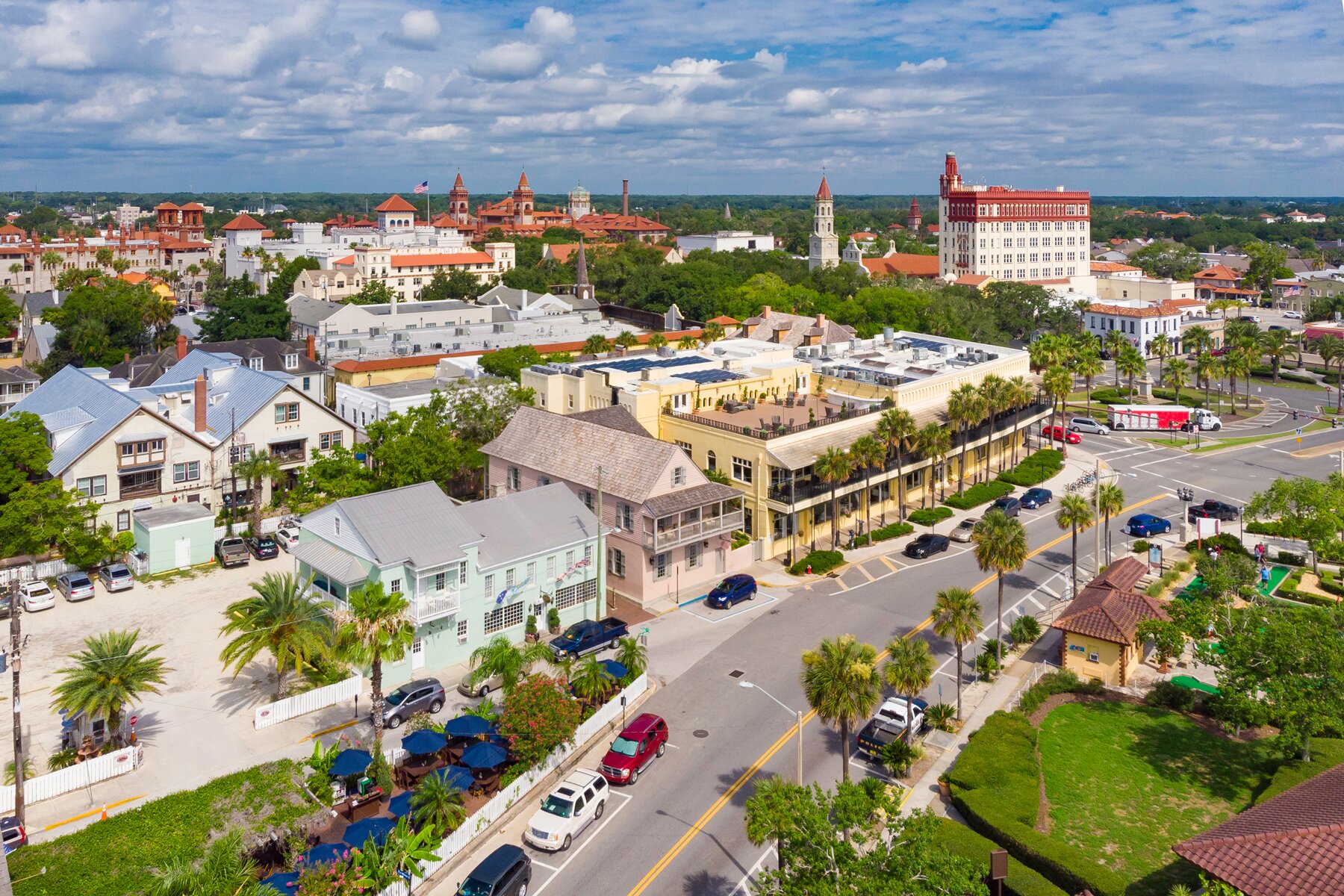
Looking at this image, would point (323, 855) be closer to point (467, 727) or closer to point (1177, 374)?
point (467, 727)

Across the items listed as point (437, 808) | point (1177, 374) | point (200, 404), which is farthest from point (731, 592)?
point (1177, 374)

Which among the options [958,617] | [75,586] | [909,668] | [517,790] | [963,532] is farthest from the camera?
[963,532]

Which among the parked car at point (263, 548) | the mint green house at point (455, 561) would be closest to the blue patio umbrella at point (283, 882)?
the mint green house at point (455, 561)

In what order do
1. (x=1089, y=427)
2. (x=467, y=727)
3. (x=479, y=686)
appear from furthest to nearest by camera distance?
(x=1089, y=427), (x=479, y=686), (x=467, y=727)

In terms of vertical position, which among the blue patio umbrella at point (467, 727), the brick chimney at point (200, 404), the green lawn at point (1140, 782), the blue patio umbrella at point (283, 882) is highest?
the brick chimney at point (200, 404)

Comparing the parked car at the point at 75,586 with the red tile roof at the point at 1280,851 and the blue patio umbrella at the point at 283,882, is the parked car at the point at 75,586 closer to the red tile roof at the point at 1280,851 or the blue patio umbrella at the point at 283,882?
the blue patio umbrella at the point at 283,882

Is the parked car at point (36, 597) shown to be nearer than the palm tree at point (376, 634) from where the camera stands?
No

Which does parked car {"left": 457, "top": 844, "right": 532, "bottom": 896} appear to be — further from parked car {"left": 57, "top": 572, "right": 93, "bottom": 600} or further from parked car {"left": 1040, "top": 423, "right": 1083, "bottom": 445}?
parked car {"left": 1040, "top": 423, "right": 1083, "bottom": 445}
